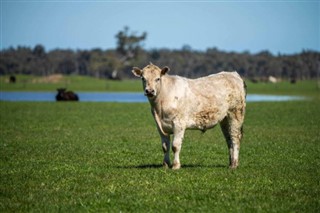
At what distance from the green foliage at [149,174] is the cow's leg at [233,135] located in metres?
0.35

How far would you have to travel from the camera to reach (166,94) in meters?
14.6

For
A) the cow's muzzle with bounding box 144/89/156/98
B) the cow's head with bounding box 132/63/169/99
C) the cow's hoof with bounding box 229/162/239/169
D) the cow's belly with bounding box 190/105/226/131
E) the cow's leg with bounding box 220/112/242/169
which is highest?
the cow's head with bounding box 132/63/169/99

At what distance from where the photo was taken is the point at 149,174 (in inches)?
543

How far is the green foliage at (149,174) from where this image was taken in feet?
34.9

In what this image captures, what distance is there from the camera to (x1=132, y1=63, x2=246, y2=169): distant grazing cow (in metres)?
14.5

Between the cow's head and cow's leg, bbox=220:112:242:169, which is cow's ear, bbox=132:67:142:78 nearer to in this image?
the cow's head

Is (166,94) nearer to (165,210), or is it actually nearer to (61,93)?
(165,210)

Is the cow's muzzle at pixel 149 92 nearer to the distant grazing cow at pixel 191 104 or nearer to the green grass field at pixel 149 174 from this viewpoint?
the distant grazing cow at pixel 191 104

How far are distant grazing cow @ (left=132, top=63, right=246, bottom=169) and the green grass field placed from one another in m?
0.92

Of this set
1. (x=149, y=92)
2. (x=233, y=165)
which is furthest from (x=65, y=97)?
(x=149, y=92)

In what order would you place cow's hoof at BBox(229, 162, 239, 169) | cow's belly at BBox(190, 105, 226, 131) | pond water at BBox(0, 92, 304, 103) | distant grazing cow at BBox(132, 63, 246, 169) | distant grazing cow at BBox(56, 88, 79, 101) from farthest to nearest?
pond water at BBox(0, 92, 304, 103), distant grazing cow at BBox(56, 88, 79, 101), cow's hoof at BBox(229, 162, 239, 169), cow's belly at BBox(190, 105, 226, 131), distant grazing cow at BBox(132, 63, 246, 169)

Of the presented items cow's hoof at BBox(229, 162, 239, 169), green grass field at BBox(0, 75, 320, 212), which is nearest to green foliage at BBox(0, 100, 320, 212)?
green grass field at BBox(0, 75, 320, 212)

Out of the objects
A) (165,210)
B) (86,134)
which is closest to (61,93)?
(86,134)

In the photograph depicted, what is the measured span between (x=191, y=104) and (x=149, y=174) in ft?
7.48
